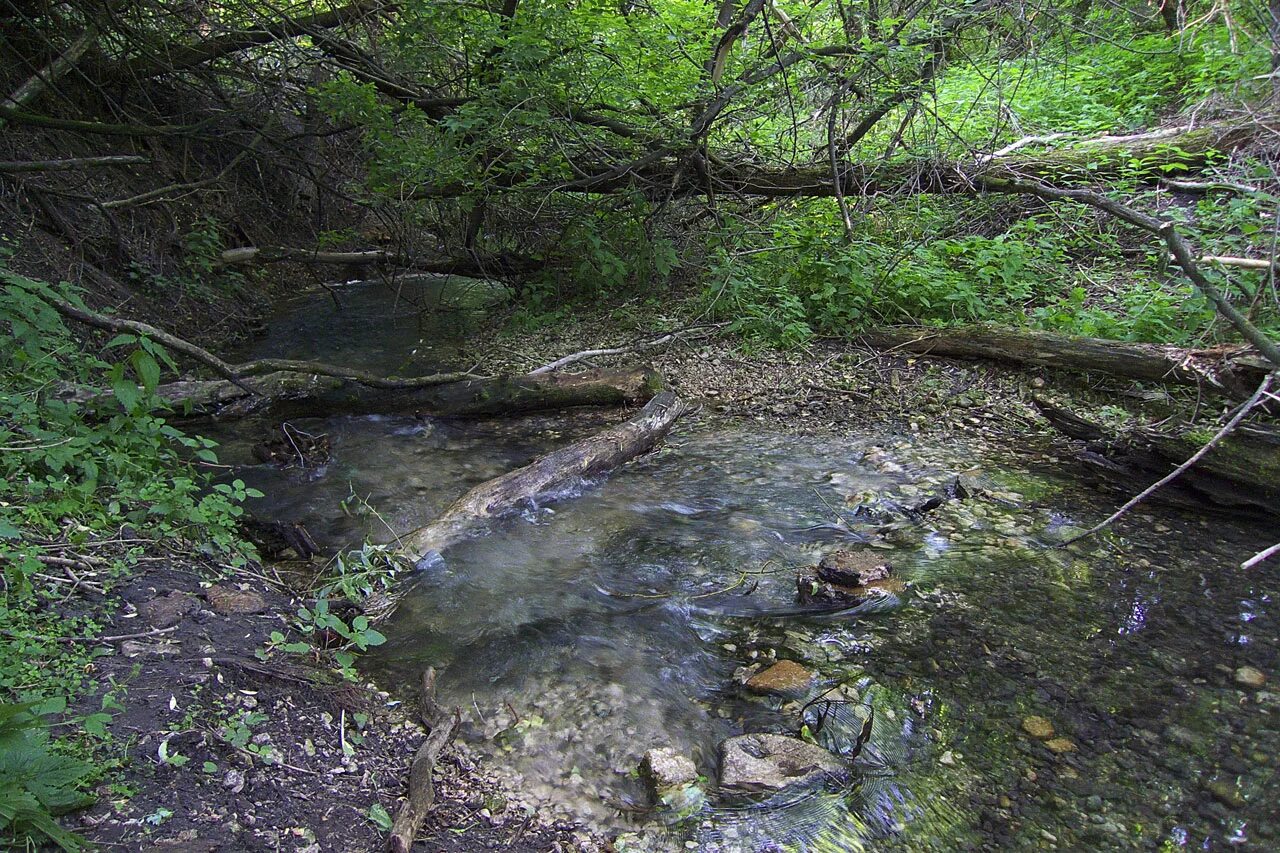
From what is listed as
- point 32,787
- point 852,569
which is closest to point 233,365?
point 32,787

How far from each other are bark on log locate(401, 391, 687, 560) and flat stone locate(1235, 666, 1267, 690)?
3839 millimetres

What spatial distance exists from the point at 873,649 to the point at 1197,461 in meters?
2.55

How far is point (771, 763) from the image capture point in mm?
2893

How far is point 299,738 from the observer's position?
278cm

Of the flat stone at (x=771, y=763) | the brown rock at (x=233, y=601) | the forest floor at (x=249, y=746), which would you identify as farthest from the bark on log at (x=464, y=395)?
the flat stone at (x=771, y=763)

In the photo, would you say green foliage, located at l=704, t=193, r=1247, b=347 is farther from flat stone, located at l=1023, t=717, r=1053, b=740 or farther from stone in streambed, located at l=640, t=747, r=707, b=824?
stone in streambed, located at l=640, t=747, r=707, b=824

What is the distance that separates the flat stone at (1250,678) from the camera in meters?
3.18

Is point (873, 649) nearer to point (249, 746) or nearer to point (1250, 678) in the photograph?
point (1250, 678)

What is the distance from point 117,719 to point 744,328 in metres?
6.28

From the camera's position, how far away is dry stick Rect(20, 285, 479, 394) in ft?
14.1

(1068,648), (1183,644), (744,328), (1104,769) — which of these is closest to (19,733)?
(1104,769)

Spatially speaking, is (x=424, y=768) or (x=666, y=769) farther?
(x=666, y=769)

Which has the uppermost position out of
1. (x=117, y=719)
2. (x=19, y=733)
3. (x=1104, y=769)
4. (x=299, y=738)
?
(x=19, y=733)

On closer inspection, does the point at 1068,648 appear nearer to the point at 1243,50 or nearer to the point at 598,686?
the point at 598,686
